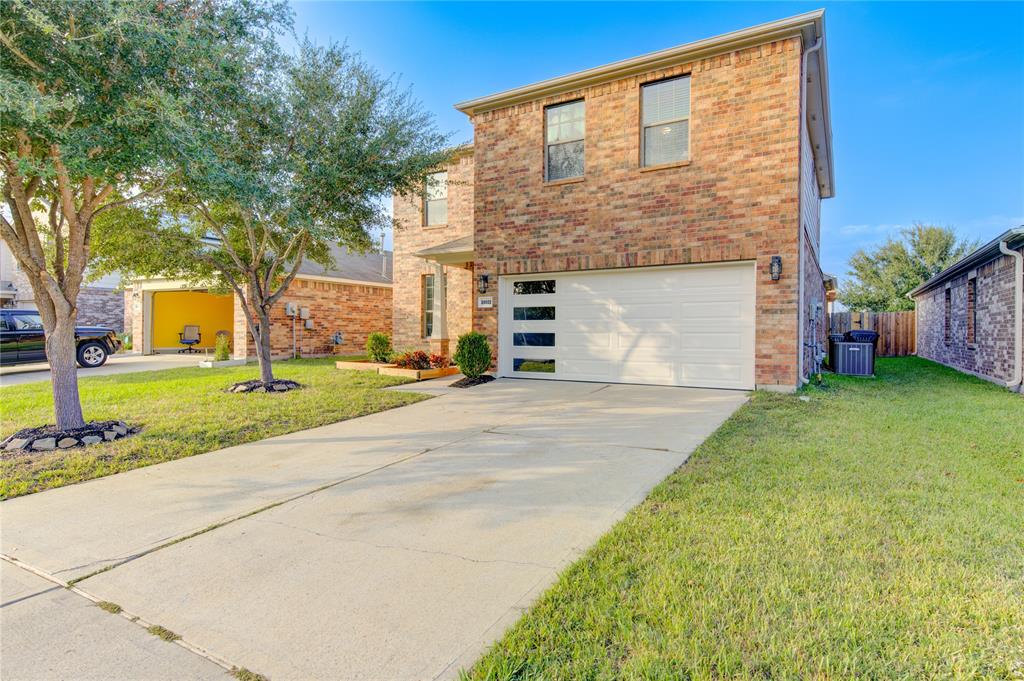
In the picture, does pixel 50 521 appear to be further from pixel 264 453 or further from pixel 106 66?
pixel 106 66

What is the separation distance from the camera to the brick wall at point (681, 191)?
8094 mm

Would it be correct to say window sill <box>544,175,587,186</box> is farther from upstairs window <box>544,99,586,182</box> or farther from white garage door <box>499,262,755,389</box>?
white garage door <box>499,262,755,389</box>

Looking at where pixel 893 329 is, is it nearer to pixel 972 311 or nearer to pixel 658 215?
pixel 972 311

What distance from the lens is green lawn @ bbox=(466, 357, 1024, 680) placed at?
1886 mm

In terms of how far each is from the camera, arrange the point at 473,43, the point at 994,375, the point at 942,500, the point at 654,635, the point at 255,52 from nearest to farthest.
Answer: the point at 654,635 → the point at 942,500 → the point at 255,52 → the point at 994,375 → the point at 473,43

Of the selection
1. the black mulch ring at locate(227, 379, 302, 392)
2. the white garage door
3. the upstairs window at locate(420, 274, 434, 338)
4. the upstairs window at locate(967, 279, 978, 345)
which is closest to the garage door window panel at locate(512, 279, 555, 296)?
the white garage door

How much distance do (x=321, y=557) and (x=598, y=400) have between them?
18.1 feet

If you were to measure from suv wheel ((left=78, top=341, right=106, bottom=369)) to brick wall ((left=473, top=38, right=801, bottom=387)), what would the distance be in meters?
11.2

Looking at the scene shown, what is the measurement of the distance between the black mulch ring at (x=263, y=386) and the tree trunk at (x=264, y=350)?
0.11 metres

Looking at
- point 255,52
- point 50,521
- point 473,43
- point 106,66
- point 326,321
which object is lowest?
point 50,521

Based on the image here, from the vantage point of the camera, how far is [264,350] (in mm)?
9562

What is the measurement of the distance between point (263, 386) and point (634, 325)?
6.80 metres

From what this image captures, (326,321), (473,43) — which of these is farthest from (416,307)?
(473,43)

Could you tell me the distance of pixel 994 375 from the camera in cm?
986
